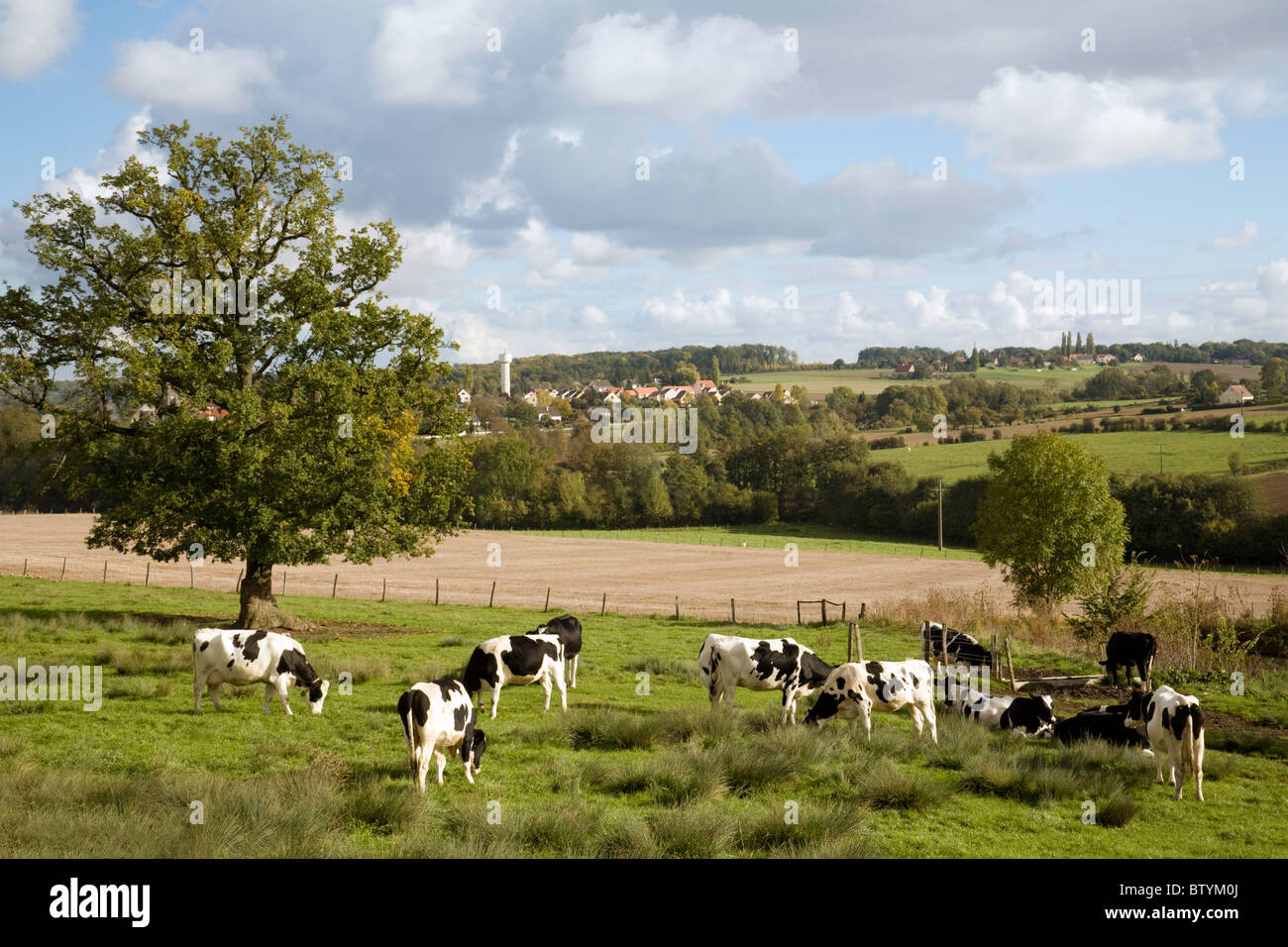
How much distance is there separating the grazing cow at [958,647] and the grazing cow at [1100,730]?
8.45 metres

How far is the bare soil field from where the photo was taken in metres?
44.9

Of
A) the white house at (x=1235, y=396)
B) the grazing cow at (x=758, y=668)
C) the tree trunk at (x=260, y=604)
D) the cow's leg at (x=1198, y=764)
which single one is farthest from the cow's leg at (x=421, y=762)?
the white house at (x=1235, y=396)

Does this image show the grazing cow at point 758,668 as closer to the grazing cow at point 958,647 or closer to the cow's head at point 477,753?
the cow's head at point 477,753

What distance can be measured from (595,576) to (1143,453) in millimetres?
66241

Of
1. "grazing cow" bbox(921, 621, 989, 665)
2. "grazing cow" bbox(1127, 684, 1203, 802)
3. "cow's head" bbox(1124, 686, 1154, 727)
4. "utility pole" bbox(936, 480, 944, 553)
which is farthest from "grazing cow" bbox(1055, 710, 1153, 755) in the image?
"utility pole" bbox(936, 480, 944, 553)

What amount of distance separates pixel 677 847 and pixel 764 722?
6651 millimetres

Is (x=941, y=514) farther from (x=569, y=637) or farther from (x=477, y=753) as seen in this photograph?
(x=477, y=753)

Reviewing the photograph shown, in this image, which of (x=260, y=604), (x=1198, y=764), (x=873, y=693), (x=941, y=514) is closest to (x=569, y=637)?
(x=873, y=693)

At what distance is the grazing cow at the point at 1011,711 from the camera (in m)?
17.6

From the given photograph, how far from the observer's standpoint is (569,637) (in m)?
20.7

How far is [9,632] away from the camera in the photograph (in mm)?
23422

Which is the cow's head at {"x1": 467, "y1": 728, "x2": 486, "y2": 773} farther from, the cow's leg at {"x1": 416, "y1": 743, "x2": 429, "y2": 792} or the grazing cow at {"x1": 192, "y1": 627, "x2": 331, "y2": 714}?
the grazing cow at {"x1": 192, "y1": 627, "x2": 331, "y2": 714}

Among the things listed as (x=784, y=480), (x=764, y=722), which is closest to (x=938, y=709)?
(x=764, y=722)
